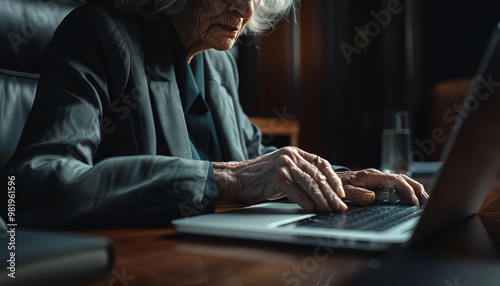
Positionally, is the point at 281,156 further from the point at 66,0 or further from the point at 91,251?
the point at 66,0

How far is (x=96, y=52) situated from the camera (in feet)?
2.49

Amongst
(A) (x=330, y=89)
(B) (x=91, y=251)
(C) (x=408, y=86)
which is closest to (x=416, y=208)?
(B) (x=91, y=251)

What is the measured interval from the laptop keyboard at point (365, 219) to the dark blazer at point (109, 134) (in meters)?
0.15

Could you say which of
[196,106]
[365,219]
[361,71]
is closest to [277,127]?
[361,71]

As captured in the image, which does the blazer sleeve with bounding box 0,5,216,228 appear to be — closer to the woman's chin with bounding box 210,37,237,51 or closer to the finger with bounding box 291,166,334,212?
the finger with bounding box 291,166,334,212

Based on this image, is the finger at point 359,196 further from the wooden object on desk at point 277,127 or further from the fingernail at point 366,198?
the wooden object on desk at point 277,127

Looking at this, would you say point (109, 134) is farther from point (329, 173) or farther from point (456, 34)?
point (456, 34)

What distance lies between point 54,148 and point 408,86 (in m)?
2.42

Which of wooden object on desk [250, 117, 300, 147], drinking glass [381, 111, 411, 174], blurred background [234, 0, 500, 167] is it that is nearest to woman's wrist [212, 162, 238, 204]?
drinking glass [381, 111, 411, 174]

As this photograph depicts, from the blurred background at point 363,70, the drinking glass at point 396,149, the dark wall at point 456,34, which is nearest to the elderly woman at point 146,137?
the drinking glass at point 396,149

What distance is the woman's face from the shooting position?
0.92m

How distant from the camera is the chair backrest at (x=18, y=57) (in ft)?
3.05

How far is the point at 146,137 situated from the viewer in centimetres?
82

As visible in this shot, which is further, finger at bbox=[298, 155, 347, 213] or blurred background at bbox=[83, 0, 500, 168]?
blurred background at bbox=[83, 0, 500, 168]
